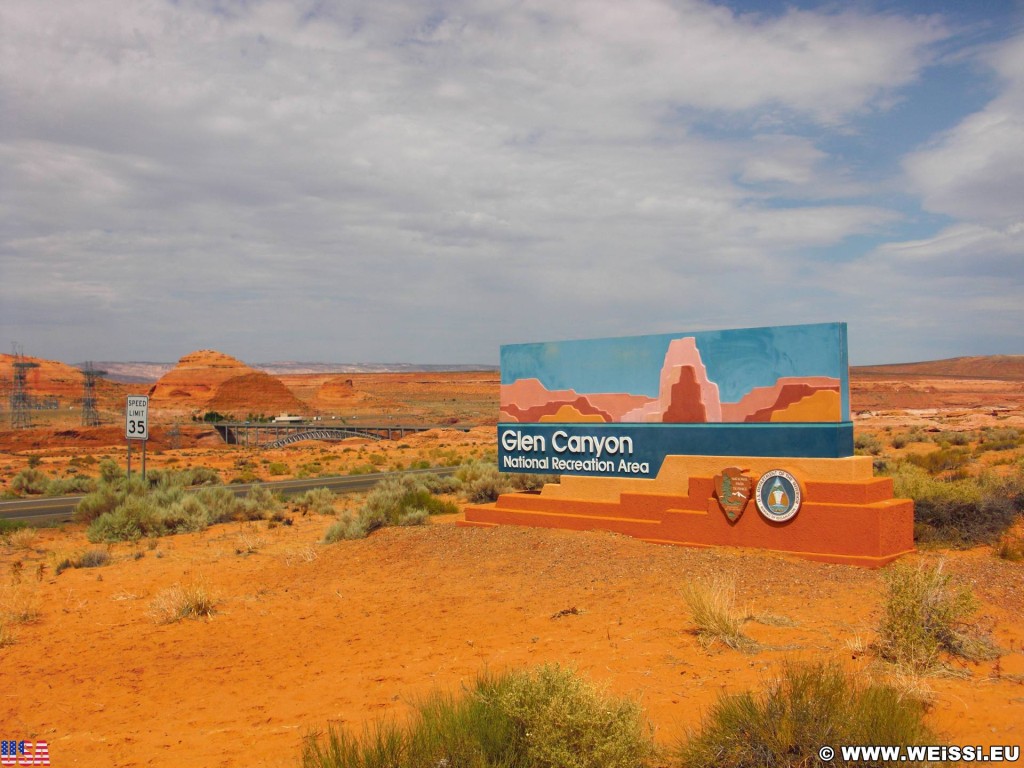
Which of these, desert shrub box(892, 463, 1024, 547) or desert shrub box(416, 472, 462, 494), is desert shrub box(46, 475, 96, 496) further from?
desert shrub box(892, 463, 1024, 547)

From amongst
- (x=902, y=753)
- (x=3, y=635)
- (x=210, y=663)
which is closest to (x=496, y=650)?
(x=210, y=663)

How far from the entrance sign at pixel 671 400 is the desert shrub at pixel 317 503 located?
789cm

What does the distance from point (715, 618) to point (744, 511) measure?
5.05 m

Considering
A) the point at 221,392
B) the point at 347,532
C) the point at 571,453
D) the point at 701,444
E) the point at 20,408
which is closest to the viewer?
the point at 701,444

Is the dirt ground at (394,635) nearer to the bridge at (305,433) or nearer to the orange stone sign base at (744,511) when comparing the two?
the orange stone sign base at (744,511)

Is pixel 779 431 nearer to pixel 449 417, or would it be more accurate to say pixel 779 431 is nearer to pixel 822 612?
pixel 822 612

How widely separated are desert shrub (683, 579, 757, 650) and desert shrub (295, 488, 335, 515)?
619 inches

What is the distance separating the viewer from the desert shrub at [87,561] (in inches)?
603

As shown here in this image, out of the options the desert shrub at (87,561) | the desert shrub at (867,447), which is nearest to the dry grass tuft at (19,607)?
the desert shrub at (87,561)

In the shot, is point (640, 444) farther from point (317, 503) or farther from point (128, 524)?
point (128, 524)

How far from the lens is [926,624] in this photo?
23.6 ft

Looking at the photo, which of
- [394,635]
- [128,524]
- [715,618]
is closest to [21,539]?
[128,524]

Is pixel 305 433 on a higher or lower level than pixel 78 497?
higher

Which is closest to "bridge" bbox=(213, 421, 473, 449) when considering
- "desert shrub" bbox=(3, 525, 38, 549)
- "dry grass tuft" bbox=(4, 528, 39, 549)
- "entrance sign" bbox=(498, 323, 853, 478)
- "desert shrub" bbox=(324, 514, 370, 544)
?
"desert shrub" bbox=(3, 525, 38, 549)
